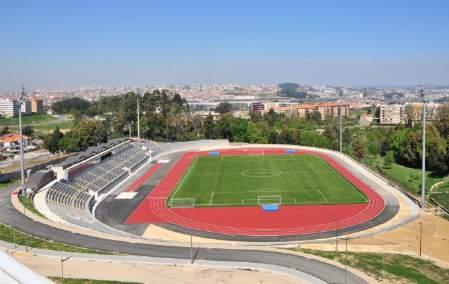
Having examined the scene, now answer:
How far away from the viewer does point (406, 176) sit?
53.3m

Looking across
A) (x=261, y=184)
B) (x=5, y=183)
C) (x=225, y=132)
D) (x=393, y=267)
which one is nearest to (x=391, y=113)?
(x=225, y=132)

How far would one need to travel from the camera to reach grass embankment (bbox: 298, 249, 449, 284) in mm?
19500

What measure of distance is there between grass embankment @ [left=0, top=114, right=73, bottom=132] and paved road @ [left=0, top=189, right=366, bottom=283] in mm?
92567

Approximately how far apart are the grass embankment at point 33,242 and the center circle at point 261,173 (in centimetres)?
2720

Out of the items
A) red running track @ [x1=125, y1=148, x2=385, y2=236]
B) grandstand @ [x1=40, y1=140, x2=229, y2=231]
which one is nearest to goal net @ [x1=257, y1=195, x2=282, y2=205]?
red running track @ [x1=125, y1=148, x2=385, y2=236]

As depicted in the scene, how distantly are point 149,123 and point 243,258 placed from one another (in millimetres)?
60137

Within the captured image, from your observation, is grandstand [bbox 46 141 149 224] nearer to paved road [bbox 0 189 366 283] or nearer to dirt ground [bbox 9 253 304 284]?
paved road [bbox 0 189 366 283]

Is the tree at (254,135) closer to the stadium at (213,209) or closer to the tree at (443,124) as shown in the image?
the stadium at (213,209)

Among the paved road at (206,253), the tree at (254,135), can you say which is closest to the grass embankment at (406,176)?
the tree at (254,135)

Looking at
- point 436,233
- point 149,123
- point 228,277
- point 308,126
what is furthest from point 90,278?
point 308,126

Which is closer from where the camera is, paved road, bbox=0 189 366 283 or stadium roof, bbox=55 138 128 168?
paved road, bbox=0 189 366 283

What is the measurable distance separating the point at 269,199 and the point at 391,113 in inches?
4404

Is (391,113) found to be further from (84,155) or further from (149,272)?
(149,272)

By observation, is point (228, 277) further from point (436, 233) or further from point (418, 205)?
point (418, 205)
